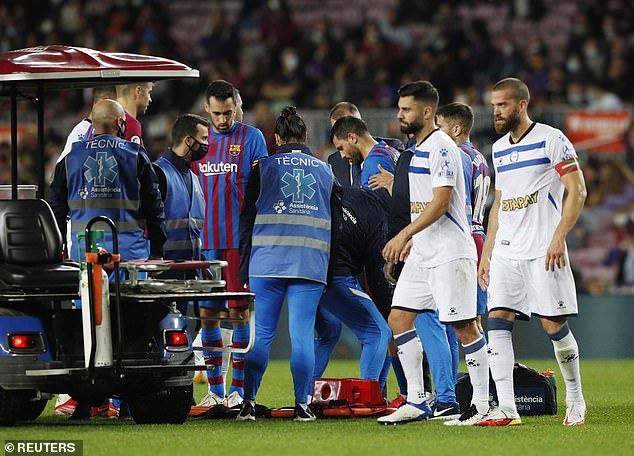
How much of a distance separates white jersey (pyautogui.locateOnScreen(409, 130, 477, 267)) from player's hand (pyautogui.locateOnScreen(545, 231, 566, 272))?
56cm

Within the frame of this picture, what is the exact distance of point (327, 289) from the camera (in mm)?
10211

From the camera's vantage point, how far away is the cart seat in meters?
8.62

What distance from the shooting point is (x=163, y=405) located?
908cm

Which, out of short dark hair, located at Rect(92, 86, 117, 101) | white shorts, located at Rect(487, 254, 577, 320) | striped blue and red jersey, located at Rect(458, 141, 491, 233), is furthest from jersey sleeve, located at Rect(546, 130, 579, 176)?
short dark hair, located at Rect(92, 86, 117, 101)

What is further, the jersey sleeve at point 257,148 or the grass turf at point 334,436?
the jersey sleeve at point 257,148

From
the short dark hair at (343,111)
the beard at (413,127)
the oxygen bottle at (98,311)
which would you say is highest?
the short dark hair at (343,111)

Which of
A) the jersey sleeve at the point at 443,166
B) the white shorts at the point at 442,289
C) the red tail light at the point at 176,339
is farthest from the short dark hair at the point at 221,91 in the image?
the red tail light at the point at 176,339

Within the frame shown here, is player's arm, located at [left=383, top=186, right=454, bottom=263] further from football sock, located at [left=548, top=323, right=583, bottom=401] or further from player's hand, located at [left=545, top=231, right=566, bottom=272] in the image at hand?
football sock, located at [left=548, top=323, right=583, bottom=401]

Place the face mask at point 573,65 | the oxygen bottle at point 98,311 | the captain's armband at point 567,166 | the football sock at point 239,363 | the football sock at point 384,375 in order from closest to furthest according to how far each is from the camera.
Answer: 1. the oxygen bottle at point 98,311
2. the captain's armband at point 567,166
3. the football sock at point 239,363
4. the football sock at point 384,375
5. the face mask at point 573,65

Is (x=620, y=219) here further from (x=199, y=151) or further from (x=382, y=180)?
Answer: (x=199, y=151)

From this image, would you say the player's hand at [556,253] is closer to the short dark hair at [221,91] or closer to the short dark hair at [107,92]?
the short dark hair at [221,91]

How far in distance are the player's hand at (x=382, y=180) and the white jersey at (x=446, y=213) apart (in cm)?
120

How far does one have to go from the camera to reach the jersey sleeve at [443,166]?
8.90 meters

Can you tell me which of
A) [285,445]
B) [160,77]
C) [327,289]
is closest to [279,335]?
[327,289]
